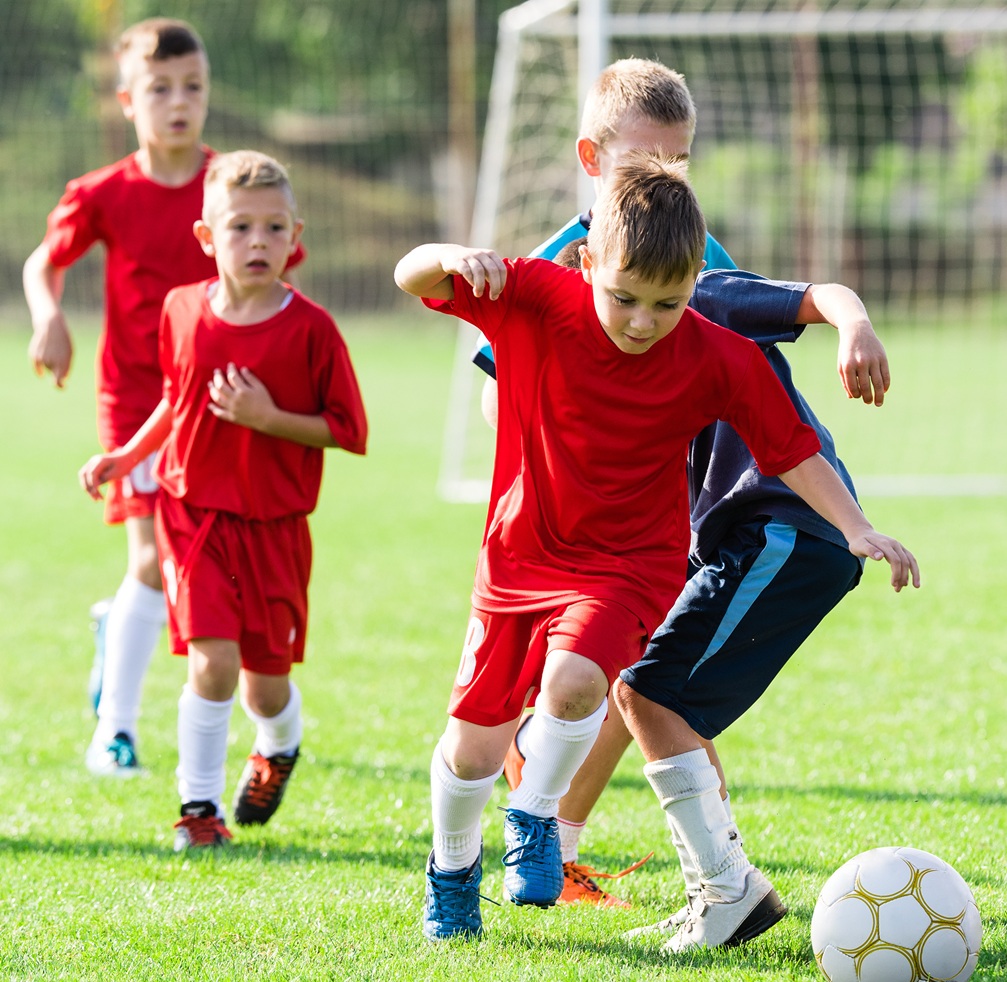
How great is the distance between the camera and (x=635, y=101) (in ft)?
10.9

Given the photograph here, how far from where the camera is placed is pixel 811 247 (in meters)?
21.8

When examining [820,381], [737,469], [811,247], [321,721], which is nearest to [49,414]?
[820,381]

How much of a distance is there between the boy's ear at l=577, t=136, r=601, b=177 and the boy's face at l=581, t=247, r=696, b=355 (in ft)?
1.94

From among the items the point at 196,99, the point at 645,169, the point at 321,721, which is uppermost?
the point at 196,99

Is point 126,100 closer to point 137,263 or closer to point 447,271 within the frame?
point 137,263

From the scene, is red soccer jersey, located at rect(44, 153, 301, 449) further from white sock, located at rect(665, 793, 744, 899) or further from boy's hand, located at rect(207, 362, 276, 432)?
white sock, located at rect(665, 793, 744, 899)

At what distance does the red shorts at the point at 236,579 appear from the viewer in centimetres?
393

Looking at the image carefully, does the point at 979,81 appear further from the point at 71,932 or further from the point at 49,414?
the point at 71,932

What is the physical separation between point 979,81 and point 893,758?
2160cm

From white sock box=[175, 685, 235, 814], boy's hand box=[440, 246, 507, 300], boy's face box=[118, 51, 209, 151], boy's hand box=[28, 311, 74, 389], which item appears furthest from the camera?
boy's face box=[118, 51, 209, 151]

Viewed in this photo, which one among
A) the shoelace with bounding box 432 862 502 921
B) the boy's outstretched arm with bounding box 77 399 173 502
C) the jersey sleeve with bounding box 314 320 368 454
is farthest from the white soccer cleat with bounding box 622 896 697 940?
the boy's outstretched arm with bounding box 77 399 173 502

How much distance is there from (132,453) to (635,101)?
175cm

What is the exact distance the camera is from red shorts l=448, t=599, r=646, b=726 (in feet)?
9.41

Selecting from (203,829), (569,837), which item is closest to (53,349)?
(203,829)
